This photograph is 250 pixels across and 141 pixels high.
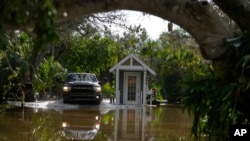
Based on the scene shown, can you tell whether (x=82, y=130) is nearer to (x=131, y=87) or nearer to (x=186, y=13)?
(x=186, y=13)

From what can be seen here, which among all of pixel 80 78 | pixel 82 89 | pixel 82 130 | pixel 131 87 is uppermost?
pixel 80 78

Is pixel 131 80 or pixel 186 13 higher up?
pixel 186 13

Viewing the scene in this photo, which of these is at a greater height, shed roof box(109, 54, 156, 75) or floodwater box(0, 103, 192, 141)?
shed roof box(109, 54, 156, 75)

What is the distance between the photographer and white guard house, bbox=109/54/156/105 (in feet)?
93.0

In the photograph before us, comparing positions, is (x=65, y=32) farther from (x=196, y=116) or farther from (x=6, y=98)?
(x=196, y=116)

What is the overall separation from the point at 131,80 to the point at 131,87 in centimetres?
46

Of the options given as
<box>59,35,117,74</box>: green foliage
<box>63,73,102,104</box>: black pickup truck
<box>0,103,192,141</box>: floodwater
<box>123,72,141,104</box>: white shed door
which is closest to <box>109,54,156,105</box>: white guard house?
<box>123,72,141,104</box>: white shed door

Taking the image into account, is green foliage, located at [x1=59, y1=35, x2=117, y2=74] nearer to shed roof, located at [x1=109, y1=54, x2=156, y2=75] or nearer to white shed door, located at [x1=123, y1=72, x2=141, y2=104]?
white shed door, located at [x1=123, y1=72, x2=141, y2=104]

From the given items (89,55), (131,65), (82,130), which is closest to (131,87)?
(131,65)

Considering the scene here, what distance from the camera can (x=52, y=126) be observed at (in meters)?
14.2

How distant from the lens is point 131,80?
2897 centimetres

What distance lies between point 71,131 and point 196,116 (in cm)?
656

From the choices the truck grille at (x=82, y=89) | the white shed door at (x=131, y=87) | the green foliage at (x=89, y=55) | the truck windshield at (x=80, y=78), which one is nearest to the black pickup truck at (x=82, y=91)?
the truck grille at (x=82, y=89)

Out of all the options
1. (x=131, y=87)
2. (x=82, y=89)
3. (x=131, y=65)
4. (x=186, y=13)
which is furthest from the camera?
(x=131, y=87)
